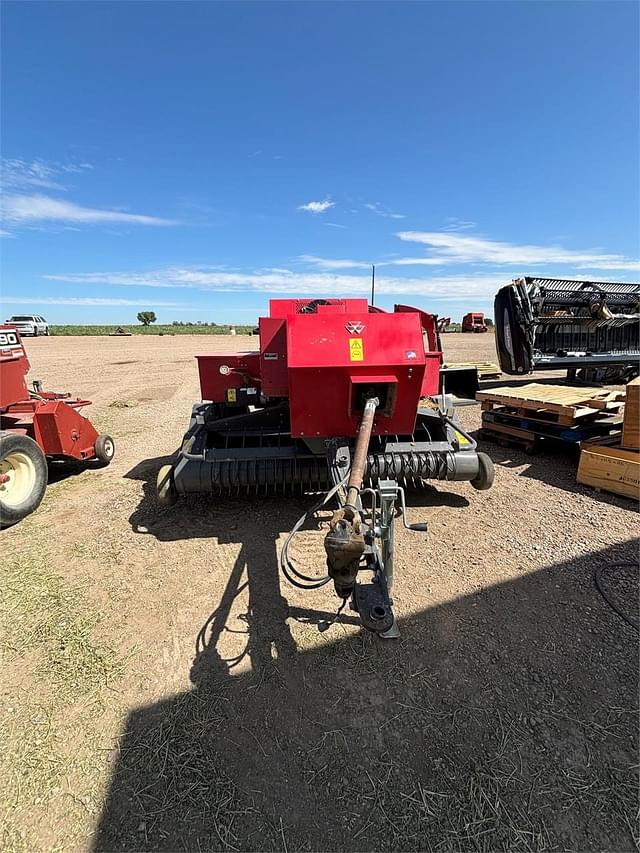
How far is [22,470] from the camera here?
4.54 metres

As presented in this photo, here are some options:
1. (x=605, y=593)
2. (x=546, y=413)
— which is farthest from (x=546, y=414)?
(x=605, y=593)

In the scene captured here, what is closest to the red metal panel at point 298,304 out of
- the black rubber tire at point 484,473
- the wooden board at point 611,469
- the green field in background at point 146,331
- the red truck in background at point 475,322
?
the black rubber tire at point 484,473

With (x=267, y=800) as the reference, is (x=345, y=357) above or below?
above

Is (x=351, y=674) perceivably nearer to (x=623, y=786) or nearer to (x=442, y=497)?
(x=623, y=786)

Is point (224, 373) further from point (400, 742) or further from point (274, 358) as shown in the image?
point (400, 742)

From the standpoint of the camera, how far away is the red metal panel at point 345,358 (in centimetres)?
336

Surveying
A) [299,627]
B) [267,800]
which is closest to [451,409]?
[299,627]

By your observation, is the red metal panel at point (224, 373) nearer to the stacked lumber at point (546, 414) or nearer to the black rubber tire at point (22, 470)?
the black rubber tire at point (22, 470)

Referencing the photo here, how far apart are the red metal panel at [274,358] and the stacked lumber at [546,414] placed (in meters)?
3.94

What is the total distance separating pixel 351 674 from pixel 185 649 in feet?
3.58

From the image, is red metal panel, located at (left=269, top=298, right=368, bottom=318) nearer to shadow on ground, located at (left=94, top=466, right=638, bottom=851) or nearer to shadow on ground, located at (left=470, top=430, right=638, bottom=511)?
shadow on ground, located at (left=470, top=430, right=638, bottom=511)

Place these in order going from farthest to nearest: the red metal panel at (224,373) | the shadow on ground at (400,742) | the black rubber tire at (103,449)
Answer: the black rubber tire at (103,449) < the red metal panel at (224,373) < the shadow on ground at (400,742)

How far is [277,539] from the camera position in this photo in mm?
3947

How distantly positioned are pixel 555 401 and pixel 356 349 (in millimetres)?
3845
